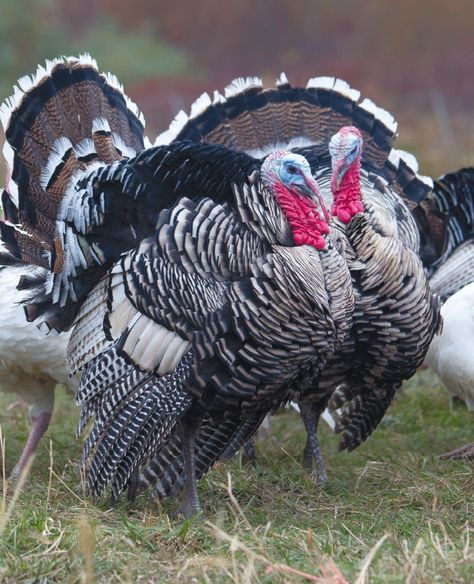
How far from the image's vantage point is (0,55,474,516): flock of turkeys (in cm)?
421

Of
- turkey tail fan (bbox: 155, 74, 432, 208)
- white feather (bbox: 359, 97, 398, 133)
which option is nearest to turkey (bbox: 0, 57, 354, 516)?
turkey tail fan (bbox: 155, 74, 432, 208)

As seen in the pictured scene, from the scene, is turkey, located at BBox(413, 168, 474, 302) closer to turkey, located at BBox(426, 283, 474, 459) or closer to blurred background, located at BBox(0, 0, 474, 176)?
turkey, located at BBox(426, 283, 474, 459)

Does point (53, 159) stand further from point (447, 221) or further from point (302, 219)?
point (447, 221)

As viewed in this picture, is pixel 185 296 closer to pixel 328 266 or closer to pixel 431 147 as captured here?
pixel 328 266

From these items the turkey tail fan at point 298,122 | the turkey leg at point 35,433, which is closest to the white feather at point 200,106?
the turkey tail fan at point 298,122

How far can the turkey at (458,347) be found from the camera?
5289 millimetres

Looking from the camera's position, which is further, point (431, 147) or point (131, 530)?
point (431, 147)

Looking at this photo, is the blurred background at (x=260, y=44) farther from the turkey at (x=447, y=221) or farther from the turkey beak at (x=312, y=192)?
the turkey beak at (x=312, y=192)

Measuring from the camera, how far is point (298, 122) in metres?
5.66

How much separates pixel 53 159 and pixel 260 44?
54.4 ft

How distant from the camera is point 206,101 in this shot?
554 cm

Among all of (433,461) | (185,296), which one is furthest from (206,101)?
(433,461)

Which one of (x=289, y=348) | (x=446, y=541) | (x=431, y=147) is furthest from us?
(x=431, y=147)

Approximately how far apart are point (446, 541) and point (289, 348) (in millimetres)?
898
